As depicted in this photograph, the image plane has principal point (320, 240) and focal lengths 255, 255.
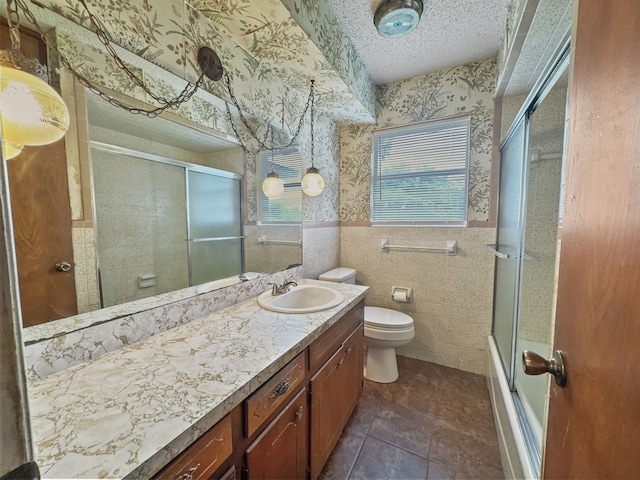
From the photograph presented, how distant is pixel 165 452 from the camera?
51 centimetres

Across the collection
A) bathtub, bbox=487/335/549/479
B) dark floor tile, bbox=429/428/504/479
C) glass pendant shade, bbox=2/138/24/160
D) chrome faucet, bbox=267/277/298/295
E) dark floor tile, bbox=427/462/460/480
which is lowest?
dark floor tile, bbox=427/462/460/480

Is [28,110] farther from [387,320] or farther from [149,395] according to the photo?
[387,320]

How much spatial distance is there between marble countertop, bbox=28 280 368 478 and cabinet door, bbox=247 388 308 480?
0.20 meters

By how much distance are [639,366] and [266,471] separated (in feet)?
3.13

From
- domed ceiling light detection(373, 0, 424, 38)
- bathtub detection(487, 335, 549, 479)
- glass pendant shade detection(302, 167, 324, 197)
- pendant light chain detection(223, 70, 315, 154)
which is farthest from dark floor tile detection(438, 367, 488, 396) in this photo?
domed ceiling light detection(373, 0, 424, 38)

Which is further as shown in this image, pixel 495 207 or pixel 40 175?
pixel 495 207

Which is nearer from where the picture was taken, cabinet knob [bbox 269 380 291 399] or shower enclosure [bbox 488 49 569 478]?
cabinet knob [bbox 269 380 291 399]

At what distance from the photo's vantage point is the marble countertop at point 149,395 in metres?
0.50

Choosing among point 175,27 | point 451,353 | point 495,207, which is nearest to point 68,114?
point 175,27

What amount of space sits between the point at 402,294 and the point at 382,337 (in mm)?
485

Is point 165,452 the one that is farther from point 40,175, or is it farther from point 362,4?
point 362,4

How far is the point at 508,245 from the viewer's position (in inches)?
64.6

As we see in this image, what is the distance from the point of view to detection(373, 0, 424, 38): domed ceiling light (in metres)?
1.34

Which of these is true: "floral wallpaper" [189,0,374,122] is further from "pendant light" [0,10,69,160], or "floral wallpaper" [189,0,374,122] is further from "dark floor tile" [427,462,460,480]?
"dark floor tile" [427,462,460,480]
